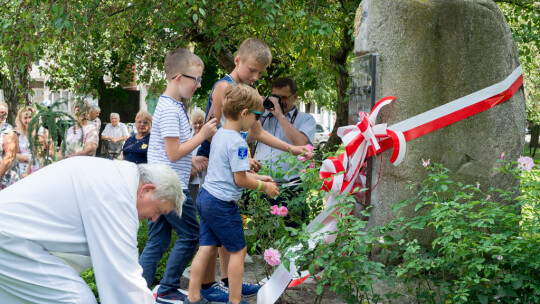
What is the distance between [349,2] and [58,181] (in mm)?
5772

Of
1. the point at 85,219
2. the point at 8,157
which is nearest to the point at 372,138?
the point at 85,219

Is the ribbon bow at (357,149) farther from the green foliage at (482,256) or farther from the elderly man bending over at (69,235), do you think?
the elderly man bending over at (69,235)

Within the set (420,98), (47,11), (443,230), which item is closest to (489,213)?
(443,230)

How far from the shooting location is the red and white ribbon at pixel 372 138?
3.84 m

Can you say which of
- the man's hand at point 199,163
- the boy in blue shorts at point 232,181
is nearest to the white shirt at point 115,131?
the man's hand at point 199,163

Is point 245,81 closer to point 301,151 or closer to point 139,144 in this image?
point 301,151

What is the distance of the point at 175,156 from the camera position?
4.14 metres

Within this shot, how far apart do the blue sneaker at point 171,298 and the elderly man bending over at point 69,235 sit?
6.11 feet

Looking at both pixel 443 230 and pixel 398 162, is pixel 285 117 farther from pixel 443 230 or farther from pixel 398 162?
pixel 443 230

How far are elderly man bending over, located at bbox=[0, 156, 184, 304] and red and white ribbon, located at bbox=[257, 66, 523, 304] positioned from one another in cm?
149

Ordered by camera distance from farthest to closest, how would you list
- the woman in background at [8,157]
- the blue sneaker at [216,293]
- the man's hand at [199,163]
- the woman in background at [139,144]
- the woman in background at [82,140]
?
the woman in background at [82,140], the woman in background at [8,157], the woman in background at [139,144], the man's hand at [199,163], the blue sneaker at [216,293]

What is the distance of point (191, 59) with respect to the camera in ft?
14.2

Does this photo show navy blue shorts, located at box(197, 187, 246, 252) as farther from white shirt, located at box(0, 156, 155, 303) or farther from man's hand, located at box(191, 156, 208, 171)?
white shirt, located at box(0, 156, 155, 303)

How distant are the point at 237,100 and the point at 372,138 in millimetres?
901
